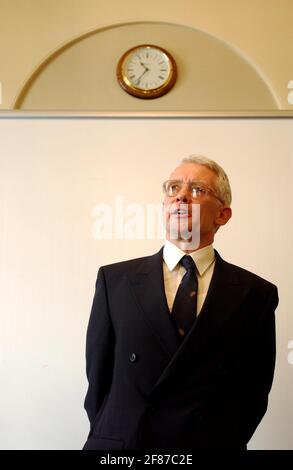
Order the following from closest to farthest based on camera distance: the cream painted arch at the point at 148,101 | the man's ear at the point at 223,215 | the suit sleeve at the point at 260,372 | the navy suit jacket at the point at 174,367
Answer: the navy suit jacket at the point at 174,367 → the suit sleeve at the point at 260,372 → the man's ear at the point at 223,215 → the cream painted arch at the point at 148,101

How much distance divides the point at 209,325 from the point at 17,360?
2.21ft

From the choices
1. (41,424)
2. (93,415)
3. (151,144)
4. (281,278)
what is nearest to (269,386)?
(281,278)

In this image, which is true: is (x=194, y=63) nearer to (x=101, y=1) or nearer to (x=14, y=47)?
(x=101, y=1)

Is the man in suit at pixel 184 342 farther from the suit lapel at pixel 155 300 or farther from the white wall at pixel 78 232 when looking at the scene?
the white wall at pixel 78 232

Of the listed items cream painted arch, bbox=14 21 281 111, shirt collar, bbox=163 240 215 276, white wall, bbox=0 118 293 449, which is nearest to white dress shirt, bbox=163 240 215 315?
shirt collar, bbox=163 240 215 276

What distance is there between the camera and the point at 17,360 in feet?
4.94

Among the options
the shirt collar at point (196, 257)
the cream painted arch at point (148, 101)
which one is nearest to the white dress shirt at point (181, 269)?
the shirt collar at point (196, 257)

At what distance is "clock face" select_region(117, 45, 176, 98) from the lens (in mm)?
1728

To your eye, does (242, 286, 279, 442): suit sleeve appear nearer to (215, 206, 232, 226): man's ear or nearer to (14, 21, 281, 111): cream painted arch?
(215, 206, 232, 226): man's ear

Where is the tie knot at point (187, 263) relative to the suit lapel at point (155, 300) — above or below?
above

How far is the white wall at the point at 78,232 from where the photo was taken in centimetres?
147

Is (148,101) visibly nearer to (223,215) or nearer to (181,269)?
(223,215)

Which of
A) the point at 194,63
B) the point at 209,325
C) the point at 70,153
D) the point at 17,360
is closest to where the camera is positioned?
the point at 209,325

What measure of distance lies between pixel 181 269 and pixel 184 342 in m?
0.23
